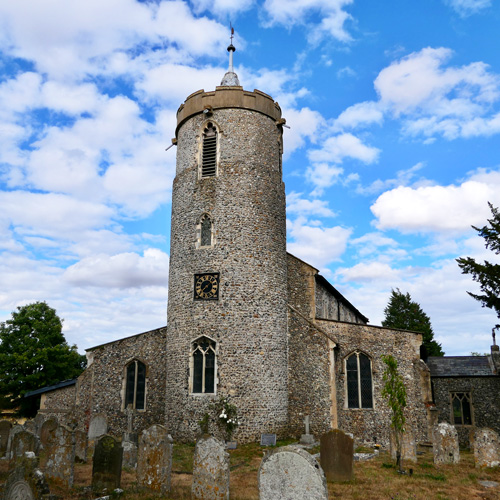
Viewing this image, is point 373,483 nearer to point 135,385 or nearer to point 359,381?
point 359,381

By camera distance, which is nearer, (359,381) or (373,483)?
(373,483)

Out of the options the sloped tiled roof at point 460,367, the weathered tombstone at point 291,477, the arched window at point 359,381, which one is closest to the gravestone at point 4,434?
the weathered tombstone at point 291,477

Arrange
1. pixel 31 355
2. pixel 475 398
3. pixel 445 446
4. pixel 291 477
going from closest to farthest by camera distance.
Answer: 1. pixel 291 477
2. pixel 445 446
3. pixel 475 398
4. pixel 31 355

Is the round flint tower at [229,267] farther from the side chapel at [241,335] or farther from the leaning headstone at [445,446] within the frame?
the leaning headstone at [445,446]

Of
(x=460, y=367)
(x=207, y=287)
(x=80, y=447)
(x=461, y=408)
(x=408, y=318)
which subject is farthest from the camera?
(x=408, y=318)

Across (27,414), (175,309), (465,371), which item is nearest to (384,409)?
(465,371)

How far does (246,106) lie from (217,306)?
8.71 metres

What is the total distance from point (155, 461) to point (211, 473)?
5.18 ft

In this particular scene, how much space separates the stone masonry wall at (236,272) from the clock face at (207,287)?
0.59 feet

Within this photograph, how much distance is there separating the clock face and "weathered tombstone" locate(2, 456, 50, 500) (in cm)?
963

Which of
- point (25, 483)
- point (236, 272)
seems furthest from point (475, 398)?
point (25, 483)

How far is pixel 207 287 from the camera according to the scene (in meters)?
16.8

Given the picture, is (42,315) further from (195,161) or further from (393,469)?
(393,469)

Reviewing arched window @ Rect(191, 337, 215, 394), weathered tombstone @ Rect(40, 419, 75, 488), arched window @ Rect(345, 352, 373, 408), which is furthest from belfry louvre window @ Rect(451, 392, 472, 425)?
weathered tombstone @ Rect(40, 419, 75, 488)
